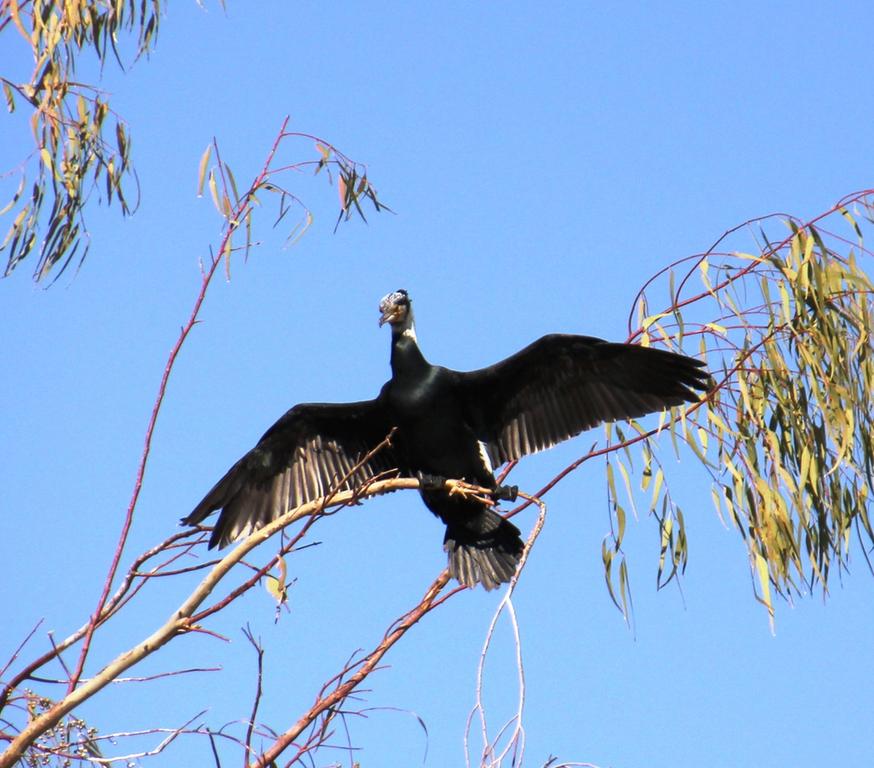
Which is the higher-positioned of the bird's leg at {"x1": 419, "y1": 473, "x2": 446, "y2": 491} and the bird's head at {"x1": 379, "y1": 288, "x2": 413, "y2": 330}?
the bird's head at {"x1": 379, "y1": 288, "x2": 413, "y2": 330}

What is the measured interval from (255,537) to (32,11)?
7.85ft

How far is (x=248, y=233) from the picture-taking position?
3867 millimetres

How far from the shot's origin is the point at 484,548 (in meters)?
4.50

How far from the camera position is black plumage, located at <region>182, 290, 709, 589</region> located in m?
4.45

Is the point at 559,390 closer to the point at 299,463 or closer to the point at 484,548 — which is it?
the point at 484,548

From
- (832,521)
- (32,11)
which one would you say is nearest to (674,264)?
(832,521)

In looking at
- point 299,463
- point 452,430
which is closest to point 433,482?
point 452,430

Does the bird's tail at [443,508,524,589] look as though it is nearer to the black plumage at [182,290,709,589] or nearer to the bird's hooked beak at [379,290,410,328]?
the black plumage at [182,290,709,589]

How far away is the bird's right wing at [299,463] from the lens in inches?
183

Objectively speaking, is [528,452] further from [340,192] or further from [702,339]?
[340,192]

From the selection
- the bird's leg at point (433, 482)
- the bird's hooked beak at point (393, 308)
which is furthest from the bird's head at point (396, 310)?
the bird's leg at point (433, 482)

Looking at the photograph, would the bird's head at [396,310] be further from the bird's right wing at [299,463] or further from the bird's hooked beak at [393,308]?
the bird's right wing at [299,463]

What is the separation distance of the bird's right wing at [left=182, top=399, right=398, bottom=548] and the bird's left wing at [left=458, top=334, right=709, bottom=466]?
0.36m

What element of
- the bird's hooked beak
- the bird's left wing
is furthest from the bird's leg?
the bird's hooked beak
